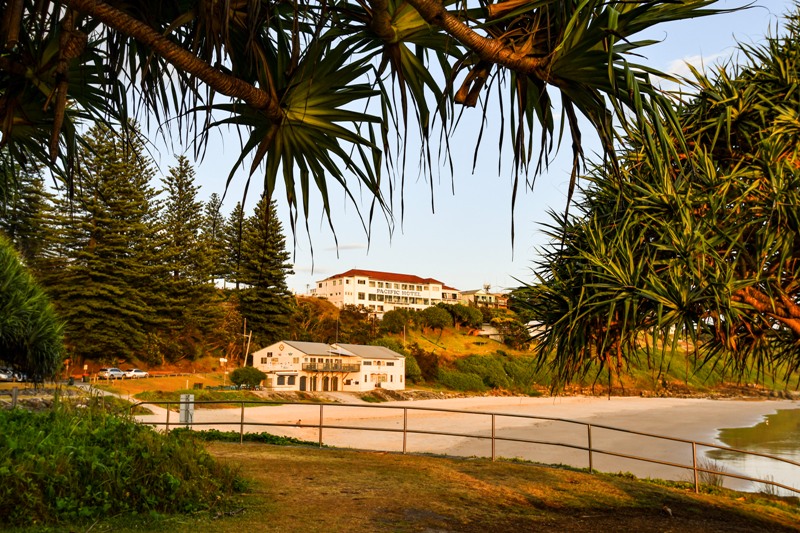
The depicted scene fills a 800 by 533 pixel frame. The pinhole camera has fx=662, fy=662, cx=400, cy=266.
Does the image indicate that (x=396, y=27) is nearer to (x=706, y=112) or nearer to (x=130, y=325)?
(x=706, y=112)

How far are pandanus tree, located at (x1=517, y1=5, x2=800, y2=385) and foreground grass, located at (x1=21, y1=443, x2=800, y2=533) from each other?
2059 mm

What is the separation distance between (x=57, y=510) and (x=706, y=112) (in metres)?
10.1

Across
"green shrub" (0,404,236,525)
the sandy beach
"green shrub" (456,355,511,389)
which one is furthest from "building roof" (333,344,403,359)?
"green shrub" (0,404,236,525)

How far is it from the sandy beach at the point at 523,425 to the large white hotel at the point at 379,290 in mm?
48982

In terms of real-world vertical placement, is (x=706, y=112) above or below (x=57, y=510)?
above

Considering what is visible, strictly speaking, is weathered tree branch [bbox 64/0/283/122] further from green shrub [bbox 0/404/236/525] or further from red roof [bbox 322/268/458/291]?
red roof [bbox 322/268/458/291]

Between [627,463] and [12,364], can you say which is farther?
[627,463]

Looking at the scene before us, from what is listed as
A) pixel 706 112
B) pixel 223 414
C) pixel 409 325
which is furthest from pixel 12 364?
pixel 409 325

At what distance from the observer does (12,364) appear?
24.3 m

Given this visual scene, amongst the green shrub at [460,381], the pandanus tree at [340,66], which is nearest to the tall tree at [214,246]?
the green shrub at [460,381]

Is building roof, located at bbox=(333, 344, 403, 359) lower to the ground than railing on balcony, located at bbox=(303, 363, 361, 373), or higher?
higher

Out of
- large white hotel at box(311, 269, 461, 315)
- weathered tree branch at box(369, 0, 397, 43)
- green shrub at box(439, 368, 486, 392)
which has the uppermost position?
large white hotel at box(311, 269, 461, 315)

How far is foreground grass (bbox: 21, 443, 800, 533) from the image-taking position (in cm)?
689

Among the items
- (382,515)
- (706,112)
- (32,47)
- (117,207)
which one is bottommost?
(382,515)
